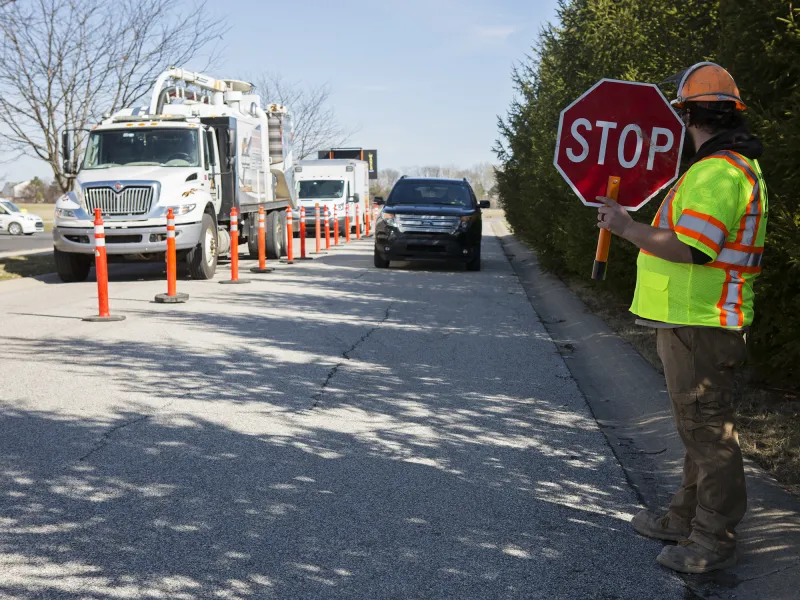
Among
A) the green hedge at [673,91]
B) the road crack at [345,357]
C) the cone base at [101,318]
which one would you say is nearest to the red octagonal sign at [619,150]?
the green hedge at [673,91]

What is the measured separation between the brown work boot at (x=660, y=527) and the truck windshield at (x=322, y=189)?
31748 millimetres

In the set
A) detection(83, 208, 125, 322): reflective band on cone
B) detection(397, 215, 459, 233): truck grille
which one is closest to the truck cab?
detection(397, 215, 459, 233): truck grille

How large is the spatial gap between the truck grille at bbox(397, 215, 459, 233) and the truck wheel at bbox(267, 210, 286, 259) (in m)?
4.27

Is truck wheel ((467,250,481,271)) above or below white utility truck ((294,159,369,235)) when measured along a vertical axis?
below

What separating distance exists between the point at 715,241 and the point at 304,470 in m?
2.59

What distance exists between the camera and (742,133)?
382 centimetres

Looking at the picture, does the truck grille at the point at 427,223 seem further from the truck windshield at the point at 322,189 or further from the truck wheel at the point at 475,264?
the truck windshield at the point at 322,189

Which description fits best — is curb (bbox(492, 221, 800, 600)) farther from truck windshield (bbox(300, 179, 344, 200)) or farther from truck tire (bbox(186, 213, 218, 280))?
truck windshield (bbox(300, 179, 344, 200))

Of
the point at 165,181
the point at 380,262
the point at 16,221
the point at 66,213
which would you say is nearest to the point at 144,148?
the point at 165,181

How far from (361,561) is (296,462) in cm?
151

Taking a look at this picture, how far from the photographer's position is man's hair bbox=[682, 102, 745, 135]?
3812mm

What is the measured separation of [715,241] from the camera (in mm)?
3666

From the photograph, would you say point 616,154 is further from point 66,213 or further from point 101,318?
point 66,213

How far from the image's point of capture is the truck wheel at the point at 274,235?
72.7 ft
